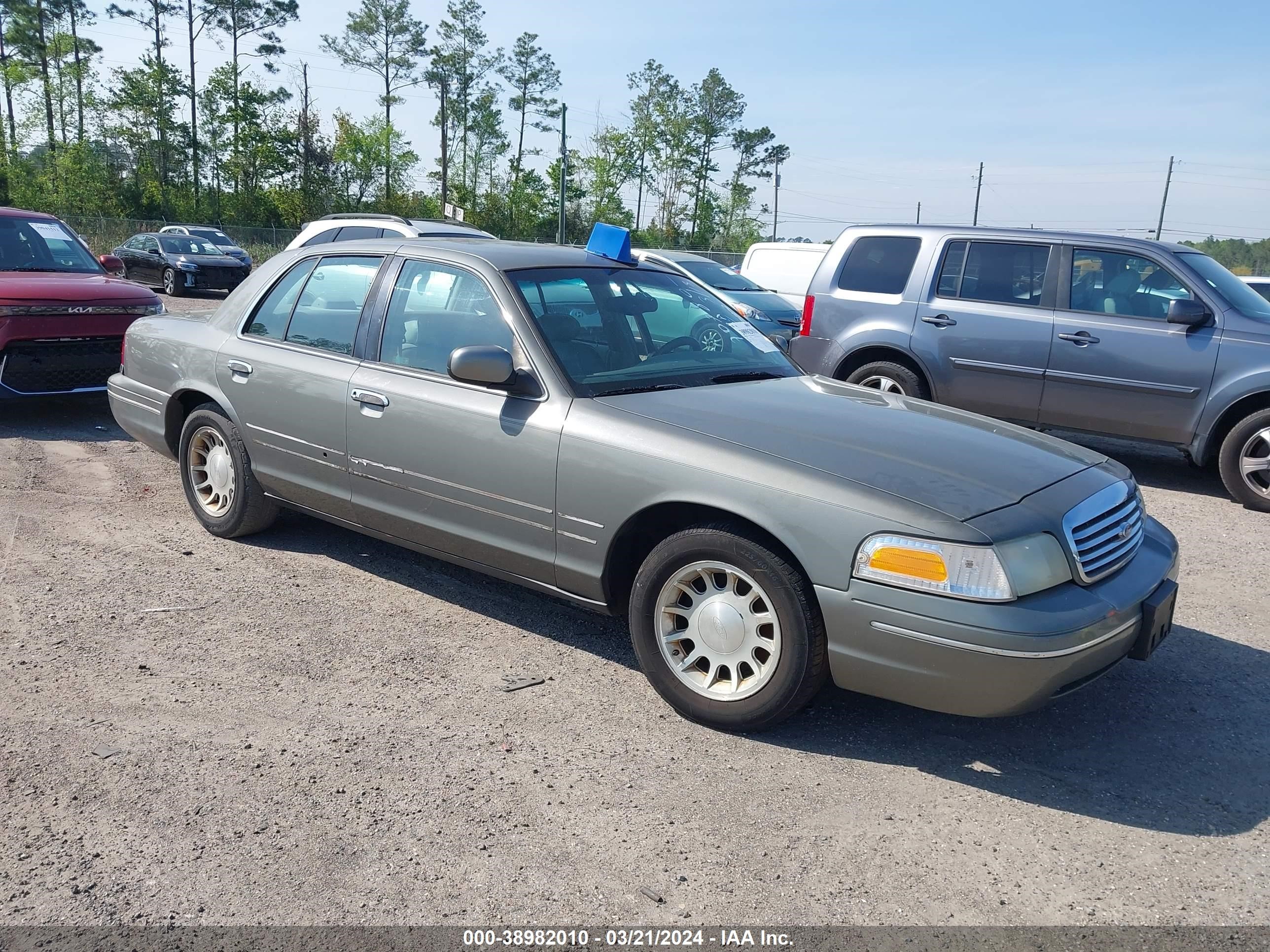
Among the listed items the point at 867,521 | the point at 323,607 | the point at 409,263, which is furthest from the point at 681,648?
the point at 409,263

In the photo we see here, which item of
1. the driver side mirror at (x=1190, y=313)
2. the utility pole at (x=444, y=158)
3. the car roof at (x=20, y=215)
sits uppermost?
the utility pole at (x=444, y=158)

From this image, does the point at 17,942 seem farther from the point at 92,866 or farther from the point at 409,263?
the point at 409,263

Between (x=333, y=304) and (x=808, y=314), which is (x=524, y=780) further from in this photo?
(x=808, y=314)

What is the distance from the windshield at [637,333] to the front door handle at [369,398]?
2.54ft

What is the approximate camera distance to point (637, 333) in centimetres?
437

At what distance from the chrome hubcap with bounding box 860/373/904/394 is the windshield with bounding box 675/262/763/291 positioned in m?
5.45

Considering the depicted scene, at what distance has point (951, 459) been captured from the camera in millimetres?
3479

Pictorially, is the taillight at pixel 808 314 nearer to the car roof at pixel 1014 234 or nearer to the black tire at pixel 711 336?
the car roof at pixel 1014 234

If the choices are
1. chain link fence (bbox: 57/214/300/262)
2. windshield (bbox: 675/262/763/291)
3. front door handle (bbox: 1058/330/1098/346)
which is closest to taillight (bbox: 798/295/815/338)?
front door handle (bbox: 1058/330/1098/346)

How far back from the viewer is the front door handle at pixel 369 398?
437cm

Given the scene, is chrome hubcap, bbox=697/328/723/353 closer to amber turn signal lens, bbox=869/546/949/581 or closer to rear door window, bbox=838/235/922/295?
amber turn signal lens, bbox=869/546/949/581

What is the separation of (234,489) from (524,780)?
287 centimetres

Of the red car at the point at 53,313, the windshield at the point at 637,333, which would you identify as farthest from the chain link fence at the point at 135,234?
the windshield at the point at 637,333

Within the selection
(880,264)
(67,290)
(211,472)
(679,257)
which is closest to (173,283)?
(679,257)
